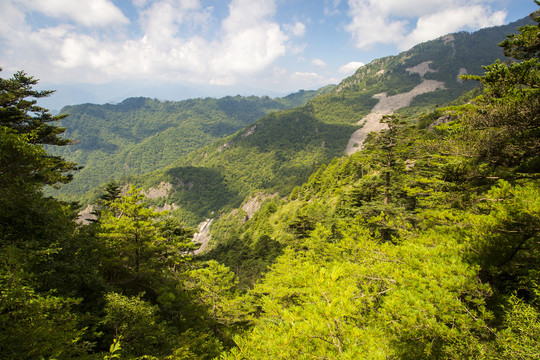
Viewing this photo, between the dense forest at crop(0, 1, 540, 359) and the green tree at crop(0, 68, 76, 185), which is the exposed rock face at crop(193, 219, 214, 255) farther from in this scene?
the dense forest at crop(0, 1, 540, 359)

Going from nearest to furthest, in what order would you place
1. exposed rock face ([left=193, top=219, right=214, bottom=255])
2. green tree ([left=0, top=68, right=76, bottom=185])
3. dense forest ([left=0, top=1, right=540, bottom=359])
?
dense forest ([left=0, top=1, right=540, bottom=359]) → green tree ([left=0, top=68, right=76, bottom=185]) → exposed rock face ([left=193, top=219, right=214, bottom=255])

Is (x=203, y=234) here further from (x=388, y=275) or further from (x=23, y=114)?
(x=388, y=275)

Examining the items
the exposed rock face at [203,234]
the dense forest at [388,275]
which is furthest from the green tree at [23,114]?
the exposed rock face at [203,234]

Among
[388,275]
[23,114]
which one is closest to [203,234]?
[23,114]

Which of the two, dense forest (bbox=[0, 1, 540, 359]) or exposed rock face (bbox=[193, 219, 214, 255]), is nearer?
dense forest (bbox=[0, 1, 540, 359])

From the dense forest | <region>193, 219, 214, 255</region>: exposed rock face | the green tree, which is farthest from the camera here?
<region>193, 219, 214, 255</region>: exposed rock face

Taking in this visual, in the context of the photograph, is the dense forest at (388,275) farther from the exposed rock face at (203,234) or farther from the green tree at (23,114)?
the exposed rock face at (203,234)

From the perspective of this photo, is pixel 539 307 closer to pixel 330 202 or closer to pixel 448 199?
pixel 448 199

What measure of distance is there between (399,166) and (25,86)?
101 feet

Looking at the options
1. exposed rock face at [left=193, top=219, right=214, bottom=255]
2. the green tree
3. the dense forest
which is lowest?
exposed rock face at [left=193, top=219, right=214, bottom=255]

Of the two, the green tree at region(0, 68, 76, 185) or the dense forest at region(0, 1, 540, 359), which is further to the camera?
the green tree at region(0, 68, 76, 185)

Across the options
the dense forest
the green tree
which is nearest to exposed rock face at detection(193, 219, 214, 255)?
the green tree

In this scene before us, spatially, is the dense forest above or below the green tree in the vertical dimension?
below

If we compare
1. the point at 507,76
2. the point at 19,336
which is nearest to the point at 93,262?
the point at 19,336
